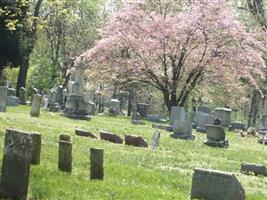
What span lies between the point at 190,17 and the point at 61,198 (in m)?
28.5

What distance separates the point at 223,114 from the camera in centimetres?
3562

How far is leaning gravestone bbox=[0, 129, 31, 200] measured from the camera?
823 centimetres

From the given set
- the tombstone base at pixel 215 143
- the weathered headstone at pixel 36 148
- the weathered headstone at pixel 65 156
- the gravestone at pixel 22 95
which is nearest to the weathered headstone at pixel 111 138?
the tombstone base at pixel 215 143

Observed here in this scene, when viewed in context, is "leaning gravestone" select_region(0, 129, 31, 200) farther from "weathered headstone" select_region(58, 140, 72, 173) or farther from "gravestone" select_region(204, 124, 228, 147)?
"gravestone" select_region(204, 124, 228, 147)

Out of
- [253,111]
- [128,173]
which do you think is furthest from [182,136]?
[253,111]

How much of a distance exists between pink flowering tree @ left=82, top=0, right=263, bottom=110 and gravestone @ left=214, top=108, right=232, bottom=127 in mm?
2408

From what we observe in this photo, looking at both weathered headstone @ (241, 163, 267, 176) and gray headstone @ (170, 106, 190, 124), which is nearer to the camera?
weathered headstone @ (241, 163, 267, 176)

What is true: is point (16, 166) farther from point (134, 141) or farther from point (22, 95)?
point (22, 95)

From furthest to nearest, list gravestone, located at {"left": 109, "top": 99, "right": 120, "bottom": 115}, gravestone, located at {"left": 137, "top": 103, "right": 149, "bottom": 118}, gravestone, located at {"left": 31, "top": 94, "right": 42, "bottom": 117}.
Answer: gravestone, located at {"left": 137, "top": 103, "right": 149, "bottom": 118} → gravestone, located at {"left": 109, "top": 99, "right": 120, "bottom": 115} → gravestone, located at {"left": 31, "top": 94, "right": 42, "bottom": 117}

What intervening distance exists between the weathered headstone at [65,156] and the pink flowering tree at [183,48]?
25.5m

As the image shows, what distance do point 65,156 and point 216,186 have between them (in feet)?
9.03

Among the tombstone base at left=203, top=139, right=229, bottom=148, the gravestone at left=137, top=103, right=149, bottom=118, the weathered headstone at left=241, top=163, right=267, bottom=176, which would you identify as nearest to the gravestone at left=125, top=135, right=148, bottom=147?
the weathered headstone at left=241, top=163, right=267, bottom=176

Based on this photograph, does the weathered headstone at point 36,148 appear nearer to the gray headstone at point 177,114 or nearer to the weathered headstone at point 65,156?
the weathered headstone at point 65,156

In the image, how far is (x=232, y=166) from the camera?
1542 cm
